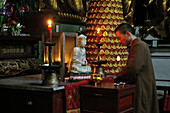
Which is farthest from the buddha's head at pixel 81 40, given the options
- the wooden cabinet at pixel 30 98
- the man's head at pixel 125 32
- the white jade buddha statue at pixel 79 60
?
the wooden cabinet at pixel 30 98

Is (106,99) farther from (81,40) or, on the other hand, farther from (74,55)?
(81,40)

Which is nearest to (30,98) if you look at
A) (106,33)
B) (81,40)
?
(81,40)

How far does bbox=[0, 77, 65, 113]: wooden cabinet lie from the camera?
294cm

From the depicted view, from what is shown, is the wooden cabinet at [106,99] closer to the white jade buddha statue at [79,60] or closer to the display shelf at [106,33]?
the white jade buddha statue at [79,60]

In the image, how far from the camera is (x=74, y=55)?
12.1 ft

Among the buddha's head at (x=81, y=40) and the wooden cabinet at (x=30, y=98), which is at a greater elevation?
the buddha's head at (x=81, y=40)

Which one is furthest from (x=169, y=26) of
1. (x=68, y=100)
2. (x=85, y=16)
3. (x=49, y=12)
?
(x=68, y=100)

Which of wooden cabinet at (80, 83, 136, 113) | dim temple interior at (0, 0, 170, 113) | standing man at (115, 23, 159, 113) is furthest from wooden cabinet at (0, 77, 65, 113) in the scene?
standing man at (115, 23, 159, 113)

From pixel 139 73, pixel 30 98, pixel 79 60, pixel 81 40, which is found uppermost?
pixel 81 40

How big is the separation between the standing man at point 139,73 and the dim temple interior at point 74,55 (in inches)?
1.1

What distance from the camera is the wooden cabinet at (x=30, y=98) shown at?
2.94 meters

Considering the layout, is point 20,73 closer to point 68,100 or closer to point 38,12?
point 38,12

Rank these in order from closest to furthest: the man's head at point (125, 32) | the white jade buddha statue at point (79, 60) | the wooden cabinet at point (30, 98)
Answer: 1. the wooden cabinet at point (30, 98)
2. the man's head at point (125, 32)
3. the white jade buddha statue at point (79, 60)

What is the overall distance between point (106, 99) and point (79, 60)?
0.96 m
